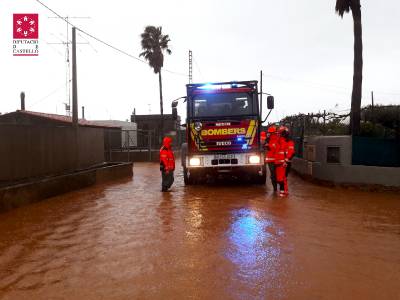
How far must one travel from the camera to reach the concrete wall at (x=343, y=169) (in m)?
12.3

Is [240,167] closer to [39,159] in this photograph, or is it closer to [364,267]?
[39,159]

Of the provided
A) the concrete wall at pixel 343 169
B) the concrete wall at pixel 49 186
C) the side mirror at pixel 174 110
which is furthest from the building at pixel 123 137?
the concrete wall at pixel 343 169

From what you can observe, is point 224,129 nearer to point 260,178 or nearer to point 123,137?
point 260,178

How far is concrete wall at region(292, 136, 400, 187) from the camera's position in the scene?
12320 millimetres

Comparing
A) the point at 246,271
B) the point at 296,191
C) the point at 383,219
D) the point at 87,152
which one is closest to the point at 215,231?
the point at 246,271

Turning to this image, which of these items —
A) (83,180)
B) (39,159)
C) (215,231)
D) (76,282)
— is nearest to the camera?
(76,282)

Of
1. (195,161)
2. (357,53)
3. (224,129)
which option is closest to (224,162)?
(195,161)

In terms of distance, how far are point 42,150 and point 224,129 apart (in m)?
5.34

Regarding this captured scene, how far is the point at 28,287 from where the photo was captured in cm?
518

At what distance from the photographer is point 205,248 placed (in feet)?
22.0

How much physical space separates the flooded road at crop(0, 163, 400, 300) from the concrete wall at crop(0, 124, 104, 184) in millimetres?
1304

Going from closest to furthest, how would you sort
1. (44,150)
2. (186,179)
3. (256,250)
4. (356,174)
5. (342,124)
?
(256,250)
(356,174)
(44,150)
(186,179)
(342,124)

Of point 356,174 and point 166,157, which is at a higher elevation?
point 166,157

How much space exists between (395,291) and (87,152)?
46.6 feet
